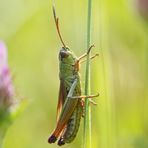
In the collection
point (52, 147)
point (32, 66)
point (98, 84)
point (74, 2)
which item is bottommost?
point (52, 147)

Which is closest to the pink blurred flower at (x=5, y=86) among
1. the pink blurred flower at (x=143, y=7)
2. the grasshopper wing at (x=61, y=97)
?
the grasshopper wing at (x=61, y=97)

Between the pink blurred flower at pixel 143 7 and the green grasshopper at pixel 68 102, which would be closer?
the green grasshopper at pixel 68 102

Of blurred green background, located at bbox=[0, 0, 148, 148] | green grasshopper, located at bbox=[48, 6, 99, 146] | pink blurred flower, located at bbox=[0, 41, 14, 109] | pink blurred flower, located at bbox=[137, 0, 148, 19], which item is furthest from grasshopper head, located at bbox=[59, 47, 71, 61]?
pink blurred flower, located at bbox=[137, 0, 148, 19]

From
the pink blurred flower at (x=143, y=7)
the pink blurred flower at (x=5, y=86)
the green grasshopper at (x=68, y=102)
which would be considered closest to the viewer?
the green grasshopper at (x=68, y=102)

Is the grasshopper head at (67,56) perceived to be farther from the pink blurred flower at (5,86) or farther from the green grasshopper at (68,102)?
the pink blurred flower at (5,86)

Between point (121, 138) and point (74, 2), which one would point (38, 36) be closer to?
point (74, 2)

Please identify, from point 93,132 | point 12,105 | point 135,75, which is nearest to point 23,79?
point 135,75
